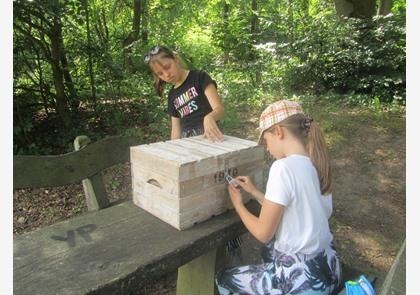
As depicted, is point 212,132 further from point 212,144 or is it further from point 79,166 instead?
point 79,166

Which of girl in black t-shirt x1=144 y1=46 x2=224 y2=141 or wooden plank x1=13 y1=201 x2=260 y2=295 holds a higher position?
girl in black t-shirt x1=144 y1=46 x2=224 y2=141

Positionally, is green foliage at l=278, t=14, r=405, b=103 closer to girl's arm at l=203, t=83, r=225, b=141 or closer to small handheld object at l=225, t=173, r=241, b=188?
girl's arm at l=203, t=83, r=225, b=141

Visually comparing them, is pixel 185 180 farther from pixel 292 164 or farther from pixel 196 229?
pixel 292 164

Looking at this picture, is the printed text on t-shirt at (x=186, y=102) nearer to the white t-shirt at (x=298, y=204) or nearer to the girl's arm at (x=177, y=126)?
the girl's arm at (x=177, y=126)

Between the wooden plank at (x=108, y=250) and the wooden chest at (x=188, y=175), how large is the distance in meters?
0.07

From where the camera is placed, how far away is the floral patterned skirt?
1701 millimetres

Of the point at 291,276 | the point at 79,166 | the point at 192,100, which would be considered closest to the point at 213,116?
the point at 192,100

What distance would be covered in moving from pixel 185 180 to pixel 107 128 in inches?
170

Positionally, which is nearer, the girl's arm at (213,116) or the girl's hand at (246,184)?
the girl's hand at (246,184)

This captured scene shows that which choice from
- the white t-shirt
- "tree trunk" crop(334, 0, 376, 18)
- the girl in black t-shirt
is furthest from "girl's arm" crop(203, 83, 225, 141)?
"tree trunk" crop(334, 0, 376, 18)

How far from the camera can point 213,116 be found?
2.44 metres

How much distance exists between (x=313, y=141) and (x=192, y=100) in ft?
4.06

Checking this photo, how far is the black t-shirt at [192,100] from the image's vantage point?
9.07 feet

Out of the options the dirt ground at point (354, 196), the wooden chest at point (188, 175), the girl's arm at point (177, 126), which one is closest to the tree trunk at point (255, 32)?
the dirt ground at point (354, 196)
